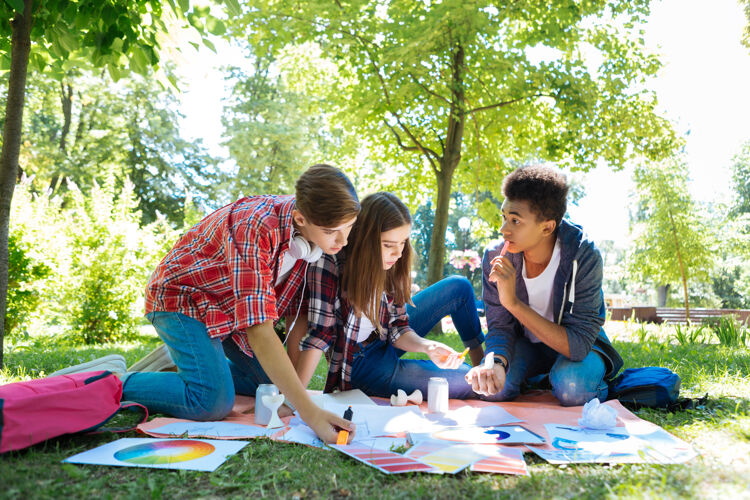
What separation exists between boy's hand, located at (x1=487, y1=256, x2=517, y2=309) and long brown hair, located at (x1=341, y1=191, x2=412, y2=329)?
20.6 inches

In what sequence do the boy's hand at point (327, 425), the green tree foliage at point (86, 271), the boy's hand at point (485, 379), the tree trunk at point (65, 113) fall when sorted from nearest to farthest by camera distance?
the boy's hand at point (327, 425) → the boy's hand at point (485, 379) → the green tree foliage at point (86, 271) → the tree trunk at point (65, 113)

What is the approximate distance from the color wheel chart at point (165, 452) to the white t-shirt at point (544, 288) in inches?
72.0

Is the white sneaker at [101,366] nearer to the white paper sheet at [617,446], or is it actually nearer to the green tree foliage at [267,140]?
the white paper sheet at [617,446]

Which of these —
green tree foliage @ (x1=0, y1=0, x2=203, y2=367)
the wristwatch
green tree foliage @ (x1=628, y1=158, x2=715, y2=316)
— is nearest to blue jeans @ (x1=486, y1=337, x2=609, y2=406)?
the wristwatch

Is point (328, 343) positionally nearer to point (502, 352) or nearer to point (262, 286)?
point (262, 286)

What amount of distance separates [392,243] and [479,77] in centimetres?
462

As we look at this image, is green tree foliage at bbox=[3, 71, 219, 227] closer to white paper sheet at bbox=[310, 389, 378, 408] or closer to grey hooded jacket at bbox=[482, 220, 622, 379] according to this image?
white paper sheet at bbox=[310, 389, 378, 408]

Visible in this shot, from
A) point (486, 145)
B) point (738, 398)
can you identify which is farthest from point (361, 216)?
point (486, 145)

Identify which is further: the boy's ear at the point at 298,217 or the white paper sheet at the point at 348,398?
the white paper sheet at the point at 348,398

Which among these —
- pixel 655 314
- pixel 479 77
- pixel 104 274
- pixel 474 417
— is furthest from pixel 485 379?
pixel 655 314

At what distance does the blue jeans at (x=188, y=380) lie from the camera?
88.6 inches

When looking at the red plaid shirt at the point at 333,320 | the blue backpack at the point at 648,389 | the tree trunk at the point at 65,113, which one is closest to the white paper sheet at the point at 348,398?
the red plaid shirt at the point at 333,320

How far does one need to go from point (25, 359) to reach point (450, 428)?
3439 millimetres

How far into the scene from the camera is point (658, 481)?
4.82 ft
